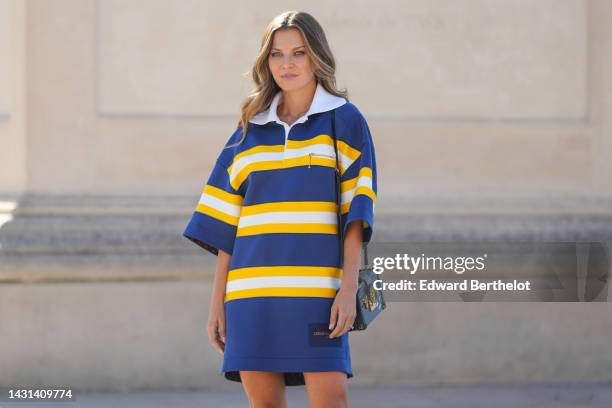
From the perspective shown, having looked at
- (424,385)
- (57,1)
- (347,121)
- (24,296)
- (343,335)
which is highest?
(57,1)

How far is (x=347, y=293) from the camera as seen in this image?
2.77 m

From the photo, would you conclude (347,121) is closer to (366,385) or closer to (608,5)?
(366,385)

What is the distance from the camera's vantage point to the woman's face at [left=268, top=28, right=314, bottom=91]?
2943mm

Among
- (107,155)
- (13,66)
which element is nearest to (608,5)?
(107,155)

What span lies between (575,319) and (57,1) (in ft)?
10.6

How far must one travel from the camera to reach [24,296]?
536cm

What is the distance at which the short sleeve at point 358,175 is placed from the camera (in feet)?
9.28

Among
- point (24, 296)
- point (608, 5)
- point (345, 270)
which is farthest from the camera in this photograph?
point (608, 5)

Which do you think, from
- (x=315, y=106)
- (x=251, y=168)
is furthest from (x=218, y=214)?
(x=315, y=106)

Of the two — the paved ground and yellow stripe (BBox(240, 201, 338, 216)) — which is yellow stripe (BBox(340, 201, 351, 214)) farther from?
the paved ground

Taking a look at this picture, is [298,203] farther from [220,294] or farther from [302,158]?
[220,294]

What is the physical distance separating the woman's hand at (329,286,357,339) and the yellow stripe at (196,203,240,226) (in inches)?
16.3

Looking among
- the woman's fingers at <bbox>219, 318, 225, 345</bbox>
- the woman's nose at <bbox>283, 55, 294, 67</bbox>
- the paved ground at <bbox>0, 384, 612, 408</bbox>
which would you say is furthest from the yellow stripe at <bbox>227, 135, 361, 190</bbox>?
the paved ground at <bbox>0, 384, 612, 408</bbox>

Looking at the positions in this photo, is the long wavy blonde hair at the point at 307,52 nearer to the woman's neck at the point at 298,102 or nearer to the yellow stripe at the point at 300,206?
the woman's neck at the point at 298,102
